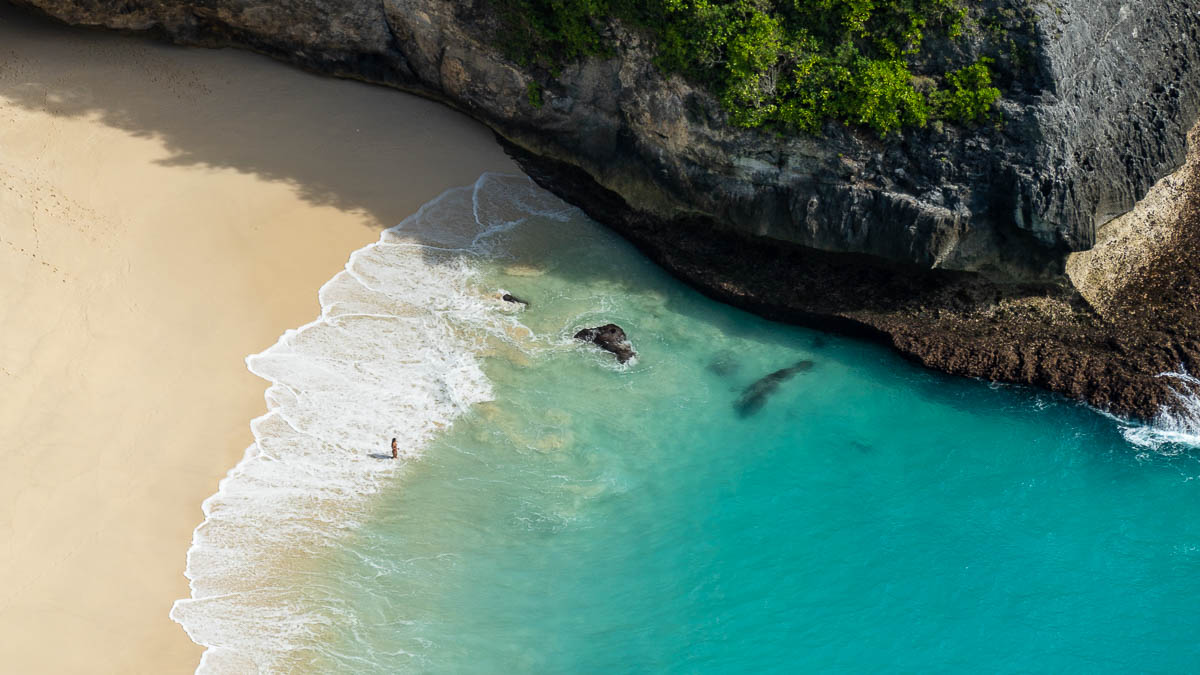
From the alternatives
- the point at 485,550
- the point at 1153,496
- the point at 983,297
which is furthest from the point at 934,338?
the point at 485,550

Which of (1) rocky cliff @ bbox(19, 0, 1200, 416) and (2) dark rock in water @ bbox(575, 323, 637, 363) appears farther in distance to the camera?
(2) dark rock in water @ bbox(575, 323, 637, 363)

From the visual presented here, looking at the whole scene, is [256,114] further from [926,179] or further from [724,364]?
[926,179]

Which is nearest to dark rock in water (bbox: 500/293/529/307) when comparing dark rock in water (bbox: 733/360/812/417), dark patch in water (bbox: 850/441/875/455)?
dark rock in water (bbox: 733/360/812/417)

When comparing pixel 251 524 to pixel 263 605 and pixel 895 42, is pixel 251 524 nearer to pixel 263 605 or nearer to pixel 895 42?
pixel 263 605

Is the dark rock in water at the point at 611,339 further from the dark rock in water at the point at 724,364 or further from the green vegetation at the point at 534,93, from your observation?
the green vegetation at the point at 534,93

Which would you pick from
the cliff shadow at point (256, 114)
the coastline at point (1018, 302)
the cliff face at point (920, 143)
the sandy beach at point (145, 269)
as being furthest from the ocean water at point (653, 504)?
the cliff face at point (920, 143)

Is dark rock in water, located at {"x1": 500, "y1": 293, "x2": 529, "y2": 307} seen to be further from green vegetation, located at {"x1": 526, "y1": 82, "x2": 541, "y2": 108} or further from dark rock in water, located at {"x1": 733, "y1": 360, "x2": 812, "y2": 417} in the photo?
dark rock in water, located at {"x1": 733, "y1": 360, "x2": 812, "y2": 417}
